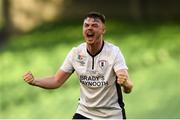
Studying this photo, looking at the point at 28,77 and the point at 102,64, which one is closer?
the point at 102,64

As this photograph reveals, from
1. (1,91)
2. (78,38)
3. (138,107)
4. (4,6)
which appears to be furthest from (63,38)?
(138,107)

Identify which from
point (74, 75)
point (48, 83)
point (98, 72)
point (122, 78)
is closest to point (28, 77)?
point (48, 83)

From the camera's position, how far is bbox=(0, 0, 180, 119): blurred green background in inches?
483

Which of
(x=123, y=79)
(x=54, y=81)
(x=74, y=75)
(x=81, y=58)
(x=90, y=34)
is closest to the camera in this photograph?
(x=123, y=79)

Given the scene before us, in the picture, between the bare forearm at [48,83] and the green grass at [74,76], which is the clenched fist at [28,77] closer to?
the bare forearm at [48,83]

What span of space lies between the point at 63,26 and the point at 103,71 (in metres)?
15.4

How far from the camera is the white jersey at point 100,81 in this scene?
6043mm

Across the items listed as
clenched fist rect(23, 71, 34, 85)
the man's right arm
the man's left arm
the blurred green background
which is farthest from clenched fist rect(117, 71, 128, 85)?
the blurred green background

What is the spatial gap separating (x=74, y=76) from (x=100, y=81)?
8716 mm

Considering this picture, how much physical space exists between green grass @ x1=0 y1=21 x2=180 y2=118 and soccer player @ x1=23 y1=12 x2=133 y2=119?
5.11 meters

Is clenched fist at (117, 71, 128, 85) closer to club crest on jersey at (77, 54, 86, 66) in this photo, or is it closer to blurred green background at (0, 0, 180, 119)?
club crest on jersey at (77, 54, 86, 66)

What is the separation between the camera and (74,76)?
48.4 ft

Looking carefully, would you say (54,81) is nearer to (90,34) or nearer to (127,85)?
(90,34)

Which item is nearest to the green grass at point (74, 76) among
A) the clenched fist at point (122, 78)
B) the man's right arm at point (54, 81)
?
the man's right arm at point (54, 81)
